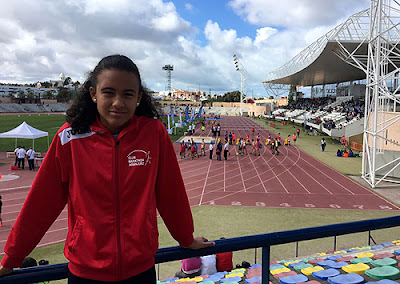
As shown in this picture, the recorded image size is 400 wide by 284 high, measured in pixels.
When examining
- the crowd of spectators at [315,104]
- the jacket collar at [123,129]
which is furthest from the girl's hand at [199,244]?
the crowd of spectators at [315,104]

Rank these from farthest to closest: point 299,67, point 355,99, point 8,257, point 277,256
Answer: point 355,99, point 299,67, point 277,256, point 8,257

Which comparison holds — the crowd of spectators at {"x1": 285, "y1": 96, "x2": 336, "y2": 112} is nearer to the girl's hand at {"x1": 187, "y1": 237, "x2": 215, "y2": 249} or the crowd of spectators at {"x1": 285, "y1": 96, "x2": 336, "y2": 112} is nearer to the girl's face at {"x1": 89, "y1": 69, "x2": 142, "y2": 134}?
the girl's hand at {"x1": 187, "y1": 237, "x2": 215, "y2": 249}

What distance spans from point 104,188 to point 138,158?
0.69 feet

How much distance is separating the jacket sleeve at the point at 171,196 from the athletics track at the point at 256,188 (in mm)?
7916

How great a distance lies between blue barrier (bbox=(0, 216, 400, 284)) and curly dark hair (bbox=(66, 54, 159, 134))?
66 centimetres

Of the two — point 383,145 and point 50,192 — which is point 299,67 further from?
point 50,192

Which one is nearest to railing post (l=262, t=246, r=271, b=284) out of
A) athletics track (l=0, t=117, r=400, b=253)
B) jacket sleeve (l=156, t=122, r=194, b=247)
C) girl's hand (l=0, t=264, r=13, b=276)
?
jacket sleeve (l=156, t=122, r=194, b=247)

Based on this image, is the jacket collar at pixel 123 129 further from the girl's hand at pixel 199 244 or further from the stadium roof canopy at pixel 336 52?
the stadium roof canopy at pixel 336 52

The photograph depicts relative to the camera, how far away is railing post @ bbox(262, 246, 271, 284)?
1862mm

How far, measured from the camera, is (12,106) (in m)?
82.8

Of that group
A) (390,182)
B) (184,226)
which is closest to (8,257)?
(184,226)

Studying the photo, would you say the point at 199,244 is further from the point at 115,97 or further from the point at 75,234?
the point at 115,97

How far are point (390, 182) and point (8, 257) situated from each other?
17733 millimetres

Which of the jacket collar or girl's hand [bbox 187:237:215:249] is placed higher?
Result: the jacket collar
